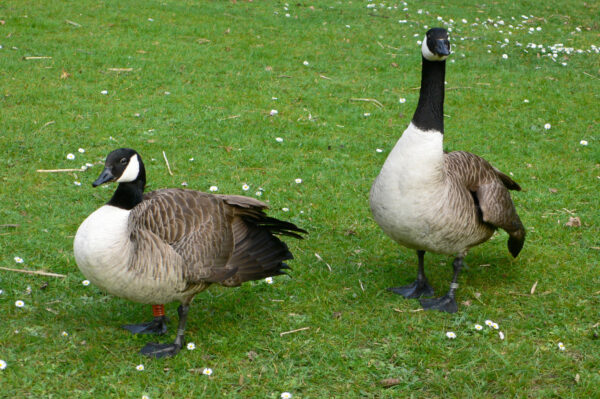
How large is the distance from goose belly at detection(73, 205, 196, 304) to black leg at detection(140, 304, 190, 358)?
12.8 inches

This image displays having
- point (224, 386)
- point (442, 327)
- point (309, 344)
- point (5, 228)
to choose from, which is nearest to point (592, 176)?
point (442, 327)

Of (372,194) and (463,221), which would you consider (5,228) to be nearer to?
(372,194)

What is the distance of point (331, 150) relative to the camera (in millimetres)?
7758

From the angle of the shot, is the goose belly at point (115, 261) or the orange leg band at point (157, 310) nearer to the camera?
the goose belly at point (115, 261)

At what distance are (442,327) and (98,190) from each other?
375 centimetres

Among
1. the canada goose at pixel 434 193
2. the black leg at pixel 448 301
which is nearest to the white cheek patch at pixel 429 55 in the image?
the canada goose at pixel 434 193

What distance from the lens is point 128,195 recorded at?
403 cm

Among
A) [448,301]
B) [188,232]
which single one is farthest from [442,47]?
[188,232]

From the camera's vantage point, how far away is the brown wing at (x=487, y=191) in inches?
189

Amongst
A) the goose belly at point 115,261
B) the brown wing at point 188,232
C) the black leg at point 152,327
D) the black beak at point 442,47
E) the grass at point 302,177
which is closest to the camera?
the goose belly at point 115,261

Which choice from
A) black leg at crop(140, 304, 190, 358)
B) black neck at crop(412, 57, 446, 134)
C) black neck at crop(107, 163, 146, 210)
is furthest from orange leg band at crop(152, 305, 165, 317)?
black neck at crop(412, 57, 446, 134)

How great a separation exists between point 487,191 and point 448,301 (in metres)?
0.93

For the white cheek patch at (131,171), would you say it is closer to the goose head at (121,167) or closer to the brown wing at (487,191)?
the goose head at (121,167)

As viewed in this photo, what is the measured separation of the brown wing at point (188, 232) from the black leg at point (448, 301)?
5.59 feet
